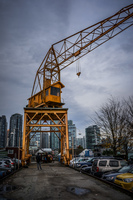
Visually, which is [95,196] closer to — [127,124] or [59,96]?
[127,124]

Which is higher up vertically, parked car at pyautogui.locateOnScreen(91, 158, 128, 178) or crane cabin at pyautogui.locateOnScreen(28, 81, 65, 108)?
crane cabin at pyautogui.locateOnScreen(28, 81, 65, 108)

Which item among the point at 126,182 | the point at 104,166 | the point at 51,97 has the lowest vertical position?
the point at 104,166

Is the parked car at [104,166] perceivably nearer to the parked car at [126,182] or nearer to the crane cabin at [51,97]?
the parked car at [126,182]

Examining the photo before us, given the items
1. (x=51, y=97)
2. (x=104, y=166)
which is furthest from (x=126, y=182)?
(x=51, y=97)

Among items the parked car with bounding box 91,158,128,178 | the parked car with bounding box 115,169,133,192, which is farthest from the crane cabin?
the parked car with bounding box 115,169,133,192

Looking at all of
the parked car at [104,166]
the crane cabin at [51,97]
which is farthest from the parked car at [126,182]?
the crane cabin at [51,97]

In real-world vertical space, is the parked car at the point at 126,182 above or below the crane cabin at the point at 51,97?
below

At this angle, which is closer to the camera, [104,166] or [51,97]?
[104,166]

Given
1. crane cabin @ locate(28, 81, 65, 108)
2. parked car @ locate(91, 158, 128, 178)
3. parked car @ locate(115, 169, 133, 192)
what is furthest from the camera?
crane cabin @ locate(28, 81, 65, 108)

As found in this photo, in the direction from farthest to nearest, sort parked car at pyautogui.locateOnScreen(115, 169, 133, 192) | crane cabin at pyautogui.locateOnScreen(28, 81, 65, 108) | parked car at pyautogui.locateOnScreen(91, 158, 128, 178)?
1. crane cabin at pyautogui.locateOnScreen(28, 81, 65, 108)
2. parked car at pyautogui.locateOnScreen(91, 158, 128, 178)
3. parked car at pyautogui.locateOnScreen(115, 169, 133, 192)

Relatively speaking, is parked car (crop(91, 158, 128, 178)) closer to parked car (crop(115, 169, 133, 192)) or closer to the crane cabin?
parked car (crop(115, 169, 133, 192))

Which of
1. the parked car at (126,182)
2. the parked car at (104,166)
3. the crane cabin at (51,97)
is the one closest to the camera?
the parked car at (126,182)

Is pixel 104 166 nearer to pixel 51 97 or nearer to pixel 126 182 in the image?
pixel 126 182

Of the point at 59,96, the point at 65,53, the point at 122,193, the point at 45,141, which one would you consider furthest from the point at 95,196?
the point at 45,141
